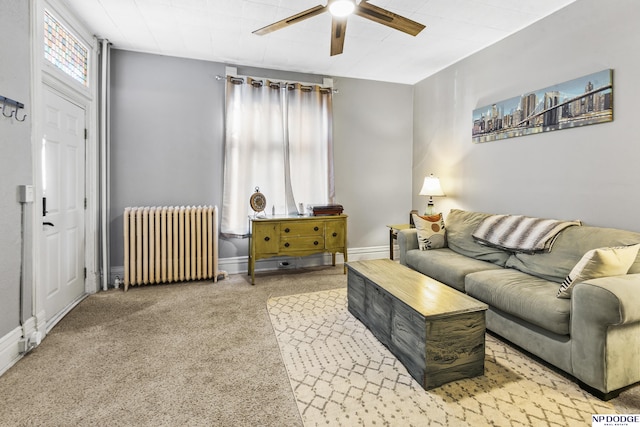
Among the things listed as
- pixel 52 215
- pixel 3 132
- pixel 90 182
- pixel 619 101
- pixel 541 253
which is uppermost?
pixel 619 101

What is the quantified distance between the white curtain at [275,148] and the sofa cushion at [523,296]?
7.81 ft

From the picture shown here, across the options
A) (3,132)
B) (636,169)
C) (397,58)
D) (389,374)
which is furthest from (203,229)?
(636,169)

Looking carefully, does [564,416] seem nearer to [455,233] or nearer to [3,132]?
[455,233]

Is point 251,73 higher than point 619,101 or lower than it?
higher

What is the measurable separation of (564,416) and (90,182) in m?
4.22

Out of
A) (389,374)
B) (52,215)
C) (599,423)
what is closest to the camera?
(599,423)

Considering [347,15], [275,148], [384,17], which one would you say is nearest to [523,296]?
[384,17]

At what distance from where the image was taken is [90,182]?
338 cm

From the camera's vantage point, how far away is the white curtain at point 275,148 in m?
4.02

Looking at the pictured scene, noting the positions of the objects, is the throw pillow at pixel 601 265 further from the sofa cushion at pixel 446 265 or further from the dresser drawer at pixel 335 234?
the dresser drawer at pixel 335 234

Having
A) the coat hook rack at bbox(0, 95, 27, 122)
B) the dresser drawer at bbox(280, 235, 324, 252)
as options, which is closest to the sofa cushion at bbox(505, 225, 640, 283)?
the dresser drawer at bbox(280, 235, 324, 252)

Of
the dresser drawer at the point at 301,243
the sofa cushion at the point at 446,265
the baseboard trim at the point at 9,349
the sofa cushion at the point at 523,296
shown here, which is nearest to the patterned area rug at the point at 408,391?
the sofa cushion at the point at 523,296

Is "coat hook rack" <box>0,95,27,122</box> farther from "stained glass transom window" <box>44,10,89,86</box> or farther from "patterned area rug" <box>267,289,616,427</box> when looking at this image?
"patterned area rug" <box>267,289,616,427</box>

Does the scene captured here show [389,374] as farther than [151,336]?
No
